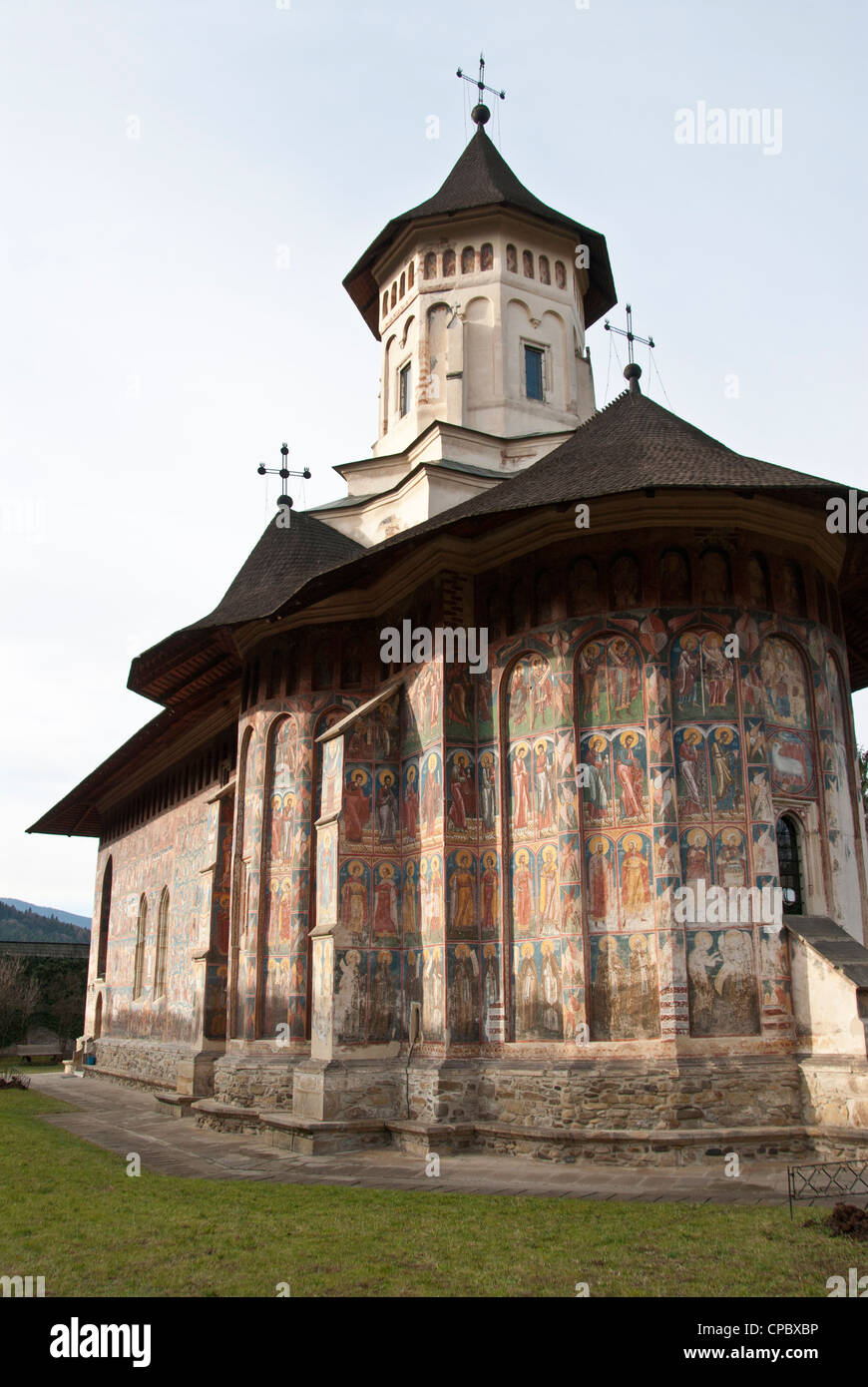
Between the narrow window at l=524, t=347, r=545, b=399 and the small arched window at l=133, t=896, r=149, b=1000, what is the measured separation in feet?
46.8

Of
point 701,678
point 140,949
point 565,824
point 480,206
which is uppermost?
point 480,206

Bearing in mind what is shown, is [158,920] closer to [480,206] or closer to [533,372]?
[533,372]

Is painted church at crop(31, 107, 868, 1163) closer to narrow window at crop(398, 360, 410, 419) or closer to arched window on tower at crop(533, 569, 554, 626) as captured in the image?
arched window on tower at crop(533, 569, 554, 626)

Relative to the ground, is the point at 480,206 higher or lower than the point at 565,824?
higher

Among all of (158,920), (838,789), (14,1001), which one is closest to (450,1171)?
(838,789)

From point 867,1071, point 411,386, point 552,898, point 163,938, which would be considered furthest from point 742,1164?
point 163,938

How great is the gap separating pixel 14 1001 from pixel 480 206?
27.9 meters

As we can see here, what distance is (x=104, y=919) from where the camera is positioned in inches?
1162

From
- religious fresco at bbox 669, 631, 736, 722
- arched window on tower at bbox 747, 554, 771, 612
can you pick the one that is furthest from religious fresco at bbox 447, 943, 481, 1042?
arched window on tower at bbox 747, 554, 771, 612

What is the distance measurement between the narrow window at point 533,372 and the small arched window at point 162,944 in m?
12.7

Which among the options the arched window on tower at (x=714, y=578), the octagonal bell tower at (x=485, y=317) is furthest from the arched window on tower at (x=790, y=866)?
the octagonal bell tower at (x=485, y=317)

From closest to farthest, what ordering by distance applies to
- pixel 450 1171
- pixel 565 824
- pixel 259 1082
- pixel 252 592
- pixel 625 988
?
pixel 450 1171 → pixel 625 988 → pixel 565 824 → pixel 259 1082 → pixel 252 592
